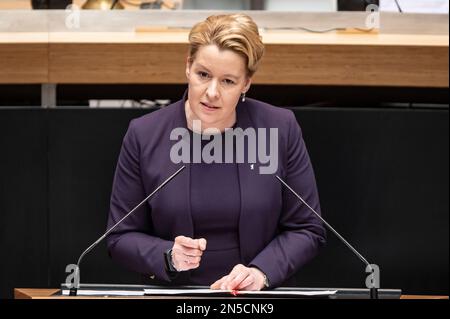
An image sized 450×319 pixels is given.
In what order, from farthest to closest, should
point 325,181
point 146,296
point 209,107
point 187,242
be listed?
1. point 325,181
2. point 209,107
3. point 187,242
4. point 146,296

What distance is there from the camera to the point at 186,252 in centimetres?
183

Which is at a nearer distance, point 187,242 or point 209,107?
point 187,242

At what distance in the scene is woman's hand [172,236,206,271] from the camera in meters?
1.80

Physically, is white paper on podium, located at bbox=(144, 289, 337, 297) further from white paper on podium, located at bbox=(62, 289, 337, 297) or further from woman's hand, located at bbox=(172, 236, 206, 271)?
woman's hand, located at bbox=(172, 236, 206, 271)

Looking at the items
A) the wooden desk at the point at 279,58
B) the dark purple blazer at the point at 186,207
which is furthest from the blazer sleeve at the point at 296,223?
the wooden desk at the point at 279,58

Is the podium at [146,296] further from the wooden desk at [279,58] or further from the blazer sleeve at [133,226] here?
the wooden desk at [279,58]

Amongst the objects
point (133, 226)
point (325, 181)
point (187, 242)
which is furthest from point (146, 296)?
point (325, 181)

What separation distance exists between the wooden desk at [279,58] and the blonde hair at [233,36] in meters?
0.56

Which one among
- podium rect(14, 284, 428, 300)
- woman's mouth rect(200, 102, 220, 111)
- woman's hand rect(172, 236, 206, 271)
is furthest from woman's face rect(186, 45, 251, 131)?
podium rect(14, 284, 428, 300)

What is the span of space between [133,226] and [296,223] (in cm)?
30

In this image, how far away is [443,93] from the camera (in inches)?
101

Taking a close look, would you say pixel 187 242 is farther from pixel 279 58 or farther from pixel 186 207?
pixel 279 58

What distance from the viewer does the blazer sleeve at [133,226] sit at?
6.34 feet

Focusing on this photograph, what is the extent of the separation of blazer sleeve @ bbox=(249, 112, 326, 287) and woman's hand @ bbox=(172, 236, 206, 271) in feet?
0.51
